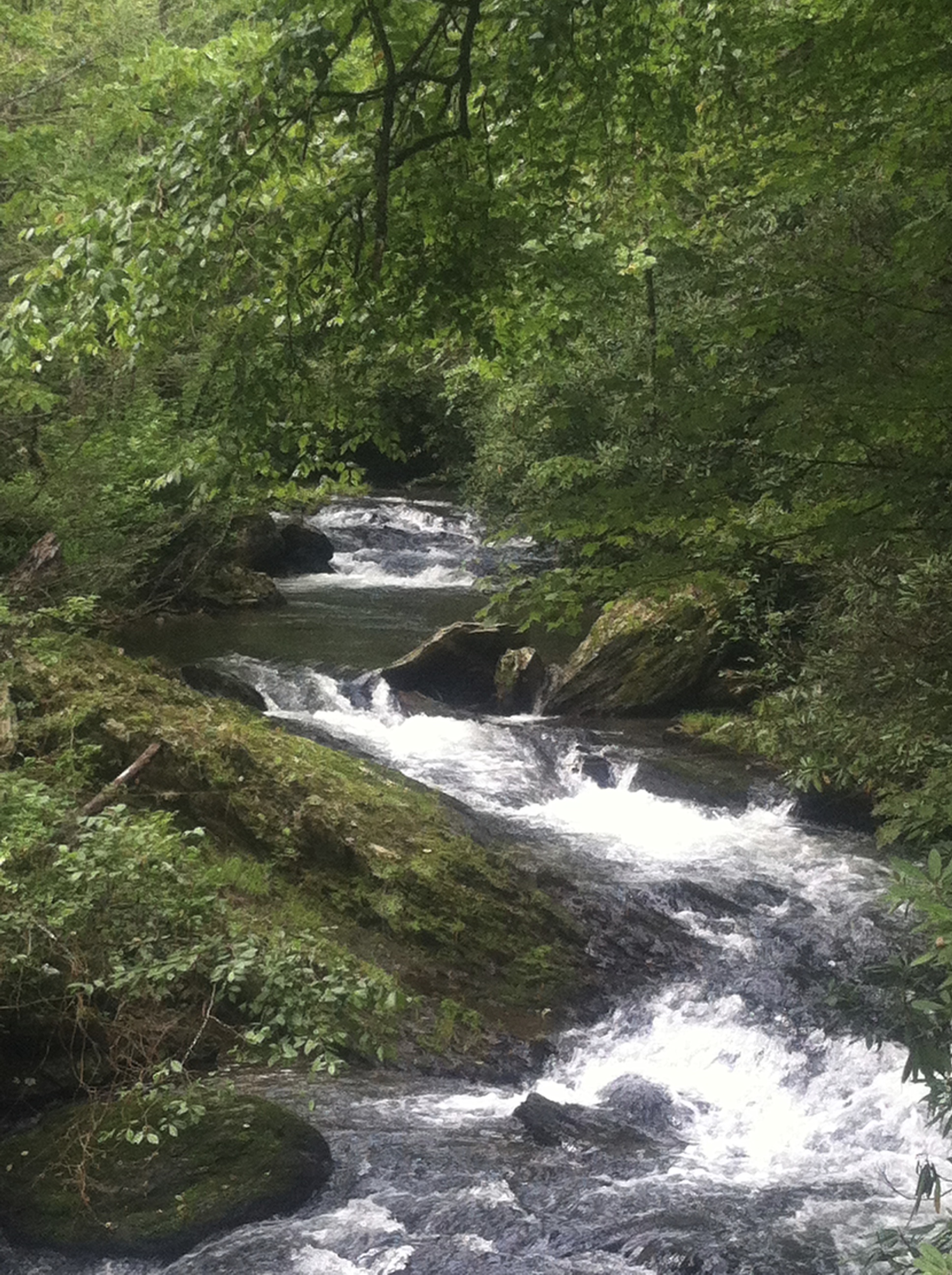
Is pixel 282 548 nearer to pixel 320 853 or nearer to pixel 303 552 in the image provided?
pixel 303 552

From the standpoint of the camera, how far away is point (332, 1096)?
6066 millimetres

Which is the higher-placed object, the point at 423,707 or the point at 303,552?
the point at 303,552

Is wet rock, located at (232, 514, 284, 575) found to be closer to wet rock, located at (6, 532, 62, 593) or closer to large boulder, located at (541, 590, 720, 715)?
large boulder, located at (541, 590, 720, 715)

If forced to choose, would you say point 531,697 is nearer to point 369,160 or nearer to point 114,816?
point 114,816

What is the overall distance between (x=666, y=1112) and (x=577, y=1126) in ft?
2.24

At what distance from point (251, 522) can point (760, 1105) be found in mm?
16760

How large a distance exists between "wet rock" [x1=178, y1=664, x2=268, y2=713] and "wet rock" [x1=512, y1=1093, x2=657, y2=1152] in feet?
21.6

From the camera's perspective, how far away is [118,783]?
675cm

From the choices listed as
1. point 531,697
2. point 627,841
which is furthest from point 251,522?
point 627,841

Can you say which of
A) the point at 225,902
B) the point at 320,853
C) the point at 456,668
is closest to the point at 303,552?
the point at 456,668

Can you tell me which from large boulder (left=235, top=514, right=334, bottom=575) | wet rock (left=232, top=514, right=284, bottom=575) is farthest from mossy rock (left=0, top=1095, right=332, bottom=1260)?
large boulder (left=235, top=514, right=334, bottom=575)

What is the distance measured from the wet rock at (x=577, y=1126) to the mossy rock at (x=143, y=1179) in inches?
47.5

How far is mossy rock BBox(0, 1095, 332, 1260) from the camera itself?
475 centimetres

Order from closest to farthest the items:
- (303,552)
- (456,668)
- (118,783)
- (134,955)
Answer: (134,955) < (118,783) < (456,668) < (303,552)
